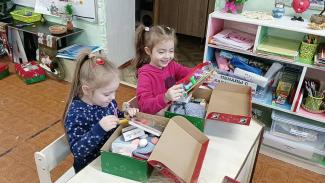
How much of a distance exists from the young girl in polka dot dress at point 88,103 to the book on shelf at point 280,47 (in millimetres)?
1101

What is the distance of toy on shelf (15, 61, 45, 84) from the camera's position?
2832 millimetres

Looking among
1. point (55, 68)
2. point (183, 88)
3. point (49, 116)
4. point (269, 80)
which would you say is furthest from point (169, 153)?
point (55, 68)

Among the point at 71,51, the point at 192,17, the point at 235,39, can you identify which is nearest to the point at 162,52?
the point at 235,39

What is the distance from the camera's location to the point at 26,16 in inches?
121

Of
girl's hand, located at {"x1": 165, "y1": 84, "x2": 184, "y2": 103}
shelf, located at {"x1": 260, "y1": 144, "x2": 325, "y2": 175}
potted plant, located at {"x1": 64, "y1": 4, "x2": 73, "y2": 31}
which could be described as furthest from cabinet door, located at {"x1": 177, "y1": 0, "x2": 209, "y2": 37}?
girl's hand, located at {"x1": 165, "y1": 84, "x2": 184, "y2": 103}

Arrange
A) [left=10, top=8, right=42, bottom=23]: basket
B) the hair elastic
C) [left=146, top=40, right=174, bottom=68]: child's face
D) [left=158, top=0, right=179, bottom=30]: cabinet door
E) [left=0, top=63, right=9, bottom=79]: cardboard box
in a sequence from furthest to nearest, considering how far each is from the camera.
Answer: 1. [left=158, top=0, right=179, bottom=30]: cabinet door
2. [left=10, top=8, right=42, bottom=23]: basket
3. [left=0, top=63, right=9, bottom=79]: cardboard box
4. [left=146, top=40, right=174, bottom=68]: child's face
5. the hair elastic

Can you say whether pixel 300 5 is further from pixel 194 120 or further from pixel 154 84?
pixel 194 120

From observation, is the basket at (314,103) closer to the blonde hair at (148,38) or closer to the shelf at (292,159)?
the shelf at (292,159)

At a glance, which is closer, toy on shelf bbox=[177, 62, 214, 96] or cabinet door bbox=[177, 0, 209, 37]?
toy on shelf bbox=[177, 62, 214, 96]

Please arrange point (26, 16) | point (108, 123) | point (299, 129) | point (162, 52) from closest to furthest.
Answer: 1. point (108, 123)
2. point (162, 52)
3. point (299, 129)
4. point (26, 16)

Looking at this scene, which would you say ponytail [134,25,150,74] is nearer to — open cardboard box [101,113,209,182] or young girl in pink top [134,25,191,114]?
young girl in pink top [134,25,191,114]

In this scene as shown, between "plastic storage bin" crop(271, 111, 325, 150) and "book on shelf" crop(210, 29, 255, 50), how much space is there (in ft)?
1.64

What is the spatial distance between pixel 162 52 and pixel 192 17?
2584mm

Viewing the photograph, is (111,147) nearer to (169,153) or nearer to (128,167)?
(128,167)
